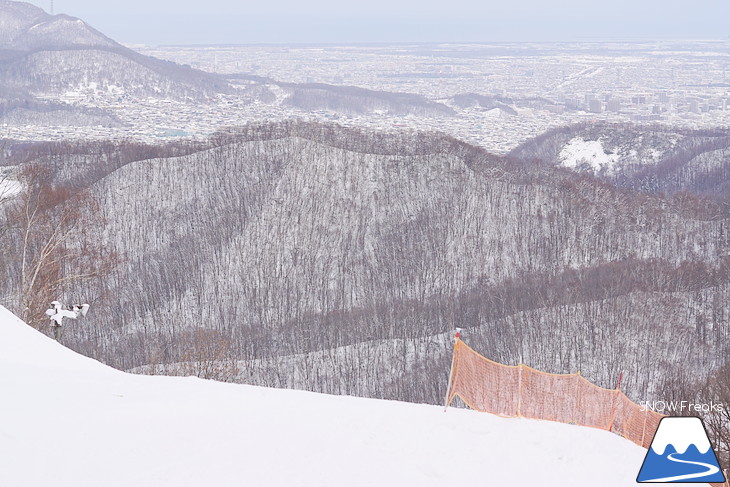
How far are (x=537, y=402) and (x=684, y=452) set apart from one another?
13.3m

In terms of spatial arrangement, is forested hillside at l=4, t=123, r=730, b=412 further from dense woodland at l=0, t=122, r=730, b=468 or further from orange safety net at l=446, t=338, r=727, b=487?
orange safety net at l=446, t=338, r=727, b=487

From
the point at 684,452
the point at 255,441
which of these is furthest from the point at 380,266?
the point at 684,452

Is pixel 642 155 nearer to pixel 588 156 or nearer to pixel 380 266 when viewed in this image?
pixel 588 156

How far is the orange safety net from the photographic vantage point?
68.0 feet

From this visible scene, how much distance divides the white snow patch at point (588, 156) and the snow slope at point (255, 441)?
109 meters

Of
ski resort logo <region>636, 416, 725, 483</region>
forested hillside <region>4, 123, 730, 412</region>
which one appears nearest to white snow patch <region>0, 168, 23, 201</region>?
forested hillside <region>4, 123, 730, 412</region>

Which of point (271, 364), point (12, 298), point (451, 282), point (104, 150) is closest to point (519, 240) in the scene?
point (451, 282)

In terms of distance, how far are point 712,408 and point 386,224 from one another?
2000 inches

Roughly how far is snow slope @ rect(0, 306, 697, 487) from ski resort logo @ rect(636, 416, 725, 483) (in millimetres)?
3124

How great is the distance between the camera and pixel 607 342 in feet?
172

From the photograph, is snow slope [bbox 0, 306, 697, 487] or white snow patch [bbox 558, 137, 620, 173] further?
white snow patch [bbox 558, 137, 620, 173]

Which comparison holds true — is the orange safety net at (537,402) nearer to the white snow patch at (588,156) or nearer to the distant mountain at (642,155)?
the distant mountain at (642,155)

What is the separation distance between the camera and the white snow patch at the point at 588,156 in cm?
12231

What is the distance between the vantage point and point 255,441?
571 inches
